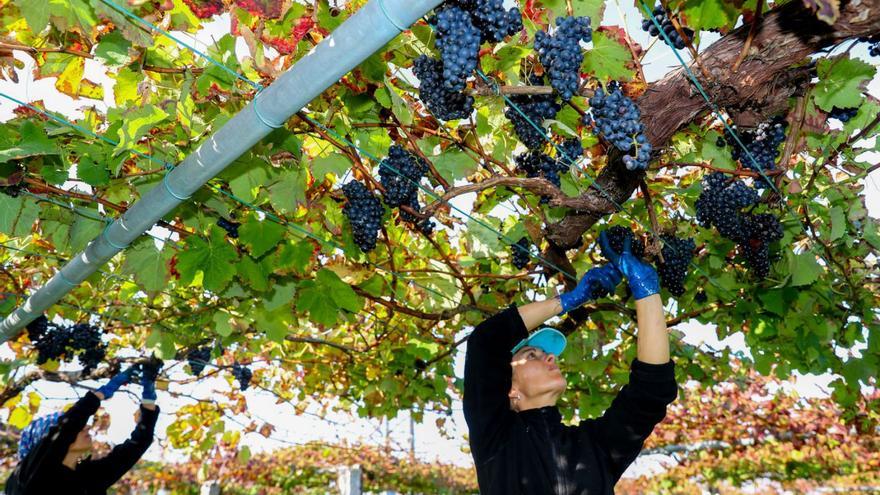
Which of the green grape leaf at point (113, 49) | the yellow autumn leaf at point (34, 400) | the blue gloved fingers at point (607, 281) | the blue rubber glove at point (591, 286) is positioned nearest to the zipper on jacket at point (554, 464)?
the blue rubber glove at point (591, 286)

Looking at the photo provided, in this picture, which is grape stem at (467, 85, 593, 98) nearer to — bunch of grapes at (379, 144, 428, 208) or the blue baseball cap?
bunch of grapes at (379, 144, 428, 208)

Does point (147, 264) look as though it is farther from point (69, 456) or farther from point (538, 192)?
point (538, 192)

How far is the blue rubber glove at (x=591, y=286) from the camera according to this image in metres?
2.46

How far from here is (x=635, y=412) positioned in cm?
201

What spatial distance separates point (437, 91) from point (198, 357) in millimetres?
4398

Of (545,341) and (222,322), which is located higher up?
(222,322)

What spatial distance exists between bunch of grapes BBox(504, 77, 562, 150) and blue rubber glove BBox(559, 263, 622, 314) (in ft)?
2.24

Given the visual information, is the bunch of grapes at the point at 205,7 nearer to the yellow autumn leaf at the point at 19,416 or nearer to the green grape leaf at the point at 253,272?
the green grape leaf at the point at 253,272

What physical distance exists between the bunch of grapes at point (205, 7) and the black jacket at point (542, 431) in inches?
53.2

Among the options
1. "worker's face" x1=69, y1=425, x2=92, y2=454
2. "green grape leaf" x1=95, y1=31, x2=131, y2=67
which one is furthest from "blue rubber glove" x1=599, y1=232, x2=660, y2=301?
"worker's face" x1=69, y1=425, x2=92, y2=454

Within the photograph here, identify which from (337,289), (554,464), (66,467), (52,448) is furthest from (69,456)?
(554,464)

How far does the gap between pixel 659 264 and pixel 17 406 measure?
19.8ft

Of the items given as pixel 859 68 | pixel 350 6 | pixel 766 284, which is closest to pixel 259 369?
pixel 766 284

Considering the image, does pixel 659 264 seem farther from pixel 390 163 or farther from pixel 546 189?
pixel 390 163
